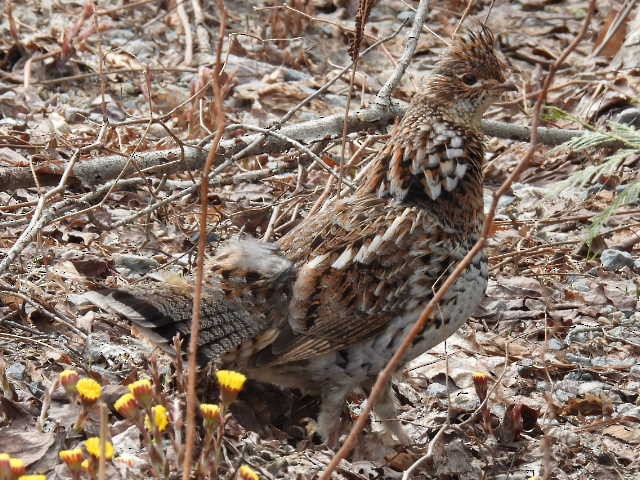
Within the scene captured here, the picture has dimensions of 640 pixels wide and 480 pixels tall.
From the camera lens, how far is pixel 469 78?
484cm

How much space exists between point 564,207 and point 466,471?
345 cm

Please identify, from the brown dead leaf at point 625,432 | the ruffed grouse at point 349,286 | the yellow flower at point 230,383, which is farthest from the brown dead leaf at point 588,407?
the yellow flower at point 230,383

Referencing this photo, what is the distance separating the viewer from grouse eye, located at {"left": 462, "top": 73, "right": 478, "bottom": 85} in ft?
15.8

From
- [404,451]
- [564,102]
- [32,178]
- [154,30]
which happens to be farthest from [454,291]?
[154,30]

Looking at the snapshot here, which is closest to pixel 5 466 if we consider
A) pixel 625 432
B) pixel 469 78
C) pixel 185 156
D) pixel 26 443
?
pixel 26 443

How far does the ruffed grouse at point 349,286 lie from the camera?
14.0ft

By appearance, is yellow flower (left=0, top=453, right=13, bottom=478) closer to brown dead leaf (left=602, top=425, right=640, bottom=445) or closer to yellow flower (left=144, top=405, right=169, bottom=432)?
yellow flower (left=144, top=405, right=169, bottom=432)

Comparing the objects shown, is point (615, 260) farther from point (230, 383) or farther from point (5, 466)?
point (5, 466)

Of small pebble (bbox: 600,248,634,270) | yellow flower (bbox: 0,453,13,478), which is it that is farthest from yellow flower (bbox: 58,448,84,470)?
small pebble (bbox: 600,248,634,270)

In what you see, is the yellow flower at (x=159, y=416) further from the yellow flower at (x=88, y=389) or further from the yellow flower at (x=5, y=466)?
the yellow flower at (x=5, y=466)

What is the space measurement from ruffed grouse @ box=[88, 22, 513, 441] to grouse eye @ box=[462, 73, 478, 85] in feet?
1.26

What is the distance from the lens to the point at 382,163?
4.70 metres

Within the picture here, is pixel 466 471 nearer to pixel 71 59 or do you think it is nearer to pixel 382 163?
pixel 382 163

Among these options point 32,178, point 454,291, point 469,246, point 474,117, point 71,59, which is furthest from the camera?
point 71,59
